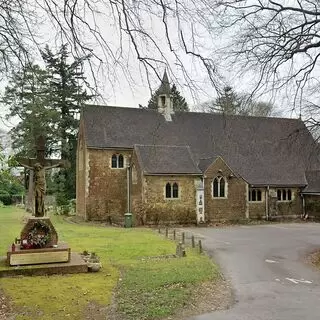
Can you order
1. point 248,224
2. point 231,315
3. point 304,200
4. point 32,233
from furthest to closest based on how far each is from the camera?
point 304,200
point 248,224
point 32,233
point 231,315

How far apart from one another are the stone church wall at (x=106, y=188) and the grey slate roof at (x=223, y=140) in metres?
1.05

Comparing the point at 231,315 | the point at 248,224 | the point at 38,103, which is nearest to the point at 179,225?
the point at 248,224

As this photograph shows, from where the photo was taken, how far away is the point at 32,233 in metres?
13.7

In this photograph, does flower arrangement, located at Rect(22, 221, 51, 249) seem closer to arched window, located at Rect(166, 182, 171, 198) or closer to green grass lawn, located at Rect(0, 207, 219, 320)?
green grass lawn, located at Rect(0, 207, 219, 320)

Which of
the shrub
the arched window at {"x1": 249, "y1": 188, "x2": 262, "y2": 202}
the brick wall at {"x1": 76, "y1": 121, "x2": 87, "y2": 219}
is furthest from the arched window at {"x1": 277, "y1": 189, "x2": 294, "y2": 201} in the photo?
the shrub

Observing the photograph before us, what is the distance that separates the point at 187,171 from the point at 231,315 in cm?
2433

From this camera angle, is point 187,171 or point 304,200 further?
point 304,200

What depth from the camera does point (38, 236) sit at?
13742 millimetres

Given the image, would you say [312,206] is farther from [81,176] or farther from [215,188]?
[81,176]

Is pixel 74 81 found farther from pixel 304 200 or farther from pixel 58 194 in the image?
pixel 58 194

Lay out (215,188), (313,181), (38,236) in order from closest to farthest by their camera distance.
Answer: (38,236) → (215,188) → (313,181)

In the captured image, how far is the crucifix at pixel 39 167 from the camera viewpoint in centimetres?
1441

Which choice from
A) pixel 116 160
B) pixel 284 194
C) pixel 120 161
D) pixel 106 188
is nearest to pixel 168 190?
pixel 120 161

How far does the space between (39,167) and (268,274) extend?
8.37 meters
